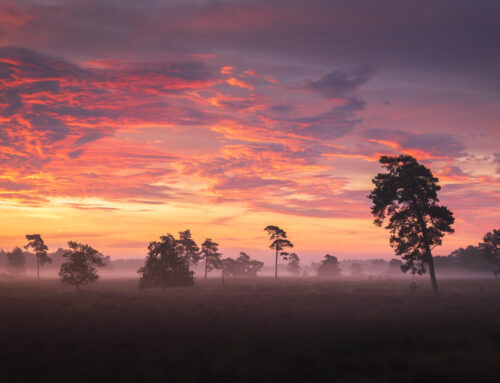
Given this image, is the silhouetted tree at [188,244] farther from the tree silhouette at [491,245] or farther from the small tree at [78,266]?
the tree silhouette at [491,245]

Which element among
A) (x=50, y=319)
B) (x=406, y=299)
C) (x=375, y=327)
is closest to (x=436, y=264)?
(x=406, y=299)

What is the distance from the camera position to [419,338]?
15.5 metres

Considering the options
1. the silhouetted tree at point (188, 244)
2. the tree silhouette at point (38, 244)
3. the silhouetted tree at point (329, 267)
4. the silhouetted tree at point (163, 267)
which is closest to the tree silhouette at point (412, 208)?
the silhouetted tree at point (163, 267)

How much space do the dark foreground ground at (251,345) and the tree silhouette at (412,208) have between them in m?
8.55

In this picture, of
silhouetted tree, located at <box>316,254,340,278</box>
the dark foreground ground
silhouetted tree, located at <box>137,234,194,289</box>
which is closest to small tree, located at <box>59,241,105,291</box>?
silhouetted tree, located at <box>137,234,194,289</box>

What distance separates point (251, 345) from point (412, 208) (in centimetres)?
→ 2753

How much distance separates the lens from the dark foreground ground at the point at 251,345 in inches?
430

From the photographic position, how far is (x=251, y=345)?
14.8 m

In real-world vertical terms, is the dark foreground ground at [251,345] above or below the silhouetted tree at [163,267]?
below

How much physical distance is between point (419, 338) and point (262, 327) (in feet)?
28.1

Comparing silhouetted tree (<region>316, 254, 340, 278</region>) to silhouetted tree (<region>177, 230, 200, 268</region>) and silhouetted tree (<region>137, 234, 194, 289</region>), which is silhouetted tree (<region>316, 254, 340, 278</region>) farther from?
silhouetted tree (<region>137, 234, 194, 289</region>)

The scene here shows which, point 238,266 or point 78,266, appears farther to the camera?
point 238,266

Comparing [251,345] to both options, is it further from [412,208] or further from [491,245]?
[491,245]

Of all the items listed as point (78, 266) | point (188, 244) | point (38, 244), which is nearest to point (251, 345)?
point (78, 266)
